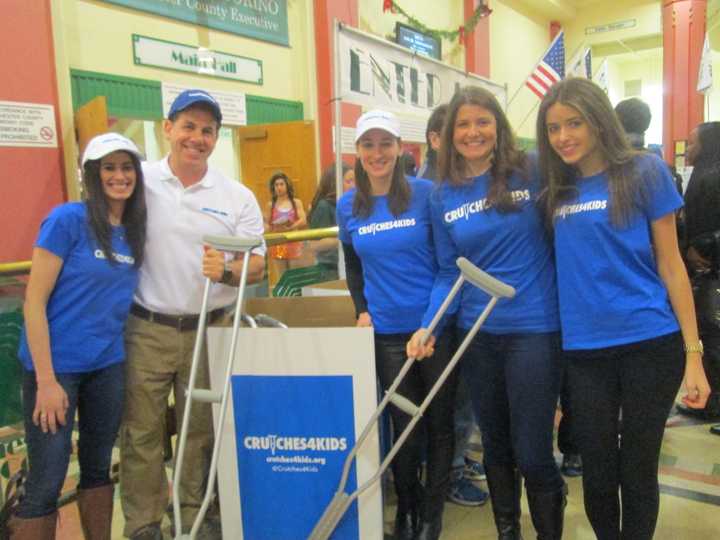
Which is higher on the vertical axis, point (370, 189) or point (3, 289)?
point (370, 189)

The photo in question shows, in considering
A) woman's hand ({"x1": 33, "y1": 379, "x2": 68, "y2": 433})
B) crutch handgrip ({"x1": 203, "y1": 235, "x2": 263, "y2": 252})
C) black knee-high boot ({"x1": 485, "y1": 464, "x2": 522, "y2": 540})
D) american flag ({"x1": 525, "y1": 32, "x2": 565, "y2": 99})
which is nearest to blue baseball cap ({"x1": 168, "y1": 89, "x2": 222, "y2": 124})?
crutch handgrip ({"x1": 203, "y1": 235, "x2": 263, "y2": 252})

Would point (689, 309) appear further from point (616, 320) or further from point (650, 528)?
point (650, 528)

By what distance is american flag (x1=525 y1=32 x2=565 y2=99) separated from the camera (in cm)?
544

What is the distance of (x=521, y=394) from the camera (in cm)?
185

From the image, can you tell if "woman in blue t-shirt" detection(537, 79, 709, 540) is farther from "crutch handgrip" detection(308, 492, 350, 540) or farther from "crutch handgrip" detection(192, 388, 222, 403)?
"crutch handgrip" detection(192, 388, 222, 403)

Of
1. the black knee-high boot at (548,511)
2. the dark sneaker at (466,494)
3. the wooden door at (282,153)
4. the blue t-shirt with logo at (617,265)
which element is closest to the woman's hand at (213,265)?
the blue t-shirt with logo at (617,265)

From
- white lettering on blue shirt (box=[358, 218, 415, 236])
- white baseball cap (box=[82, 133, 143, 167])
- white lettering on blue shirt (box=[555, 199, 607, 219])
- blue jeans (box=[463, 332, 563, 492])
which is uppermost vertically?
white baseball cap (box=[82, 133, 143, 167])

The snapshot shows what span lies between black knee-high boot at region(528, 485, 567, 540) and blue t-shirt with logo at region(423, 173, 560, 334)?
55cm

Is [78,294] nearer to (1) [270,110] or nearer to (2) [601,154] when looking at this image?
(2) [601,154]

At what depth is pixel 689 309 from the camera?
167 centimetres

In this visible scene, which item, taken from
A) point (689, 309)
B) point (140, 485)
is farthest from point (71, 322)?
point (689, 309)

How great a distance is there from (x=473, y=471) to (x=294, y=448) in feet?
4.07

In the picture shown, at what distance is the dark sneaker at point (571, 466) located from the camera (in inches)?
114

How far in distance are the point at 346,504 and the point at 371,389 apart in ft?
1.22
